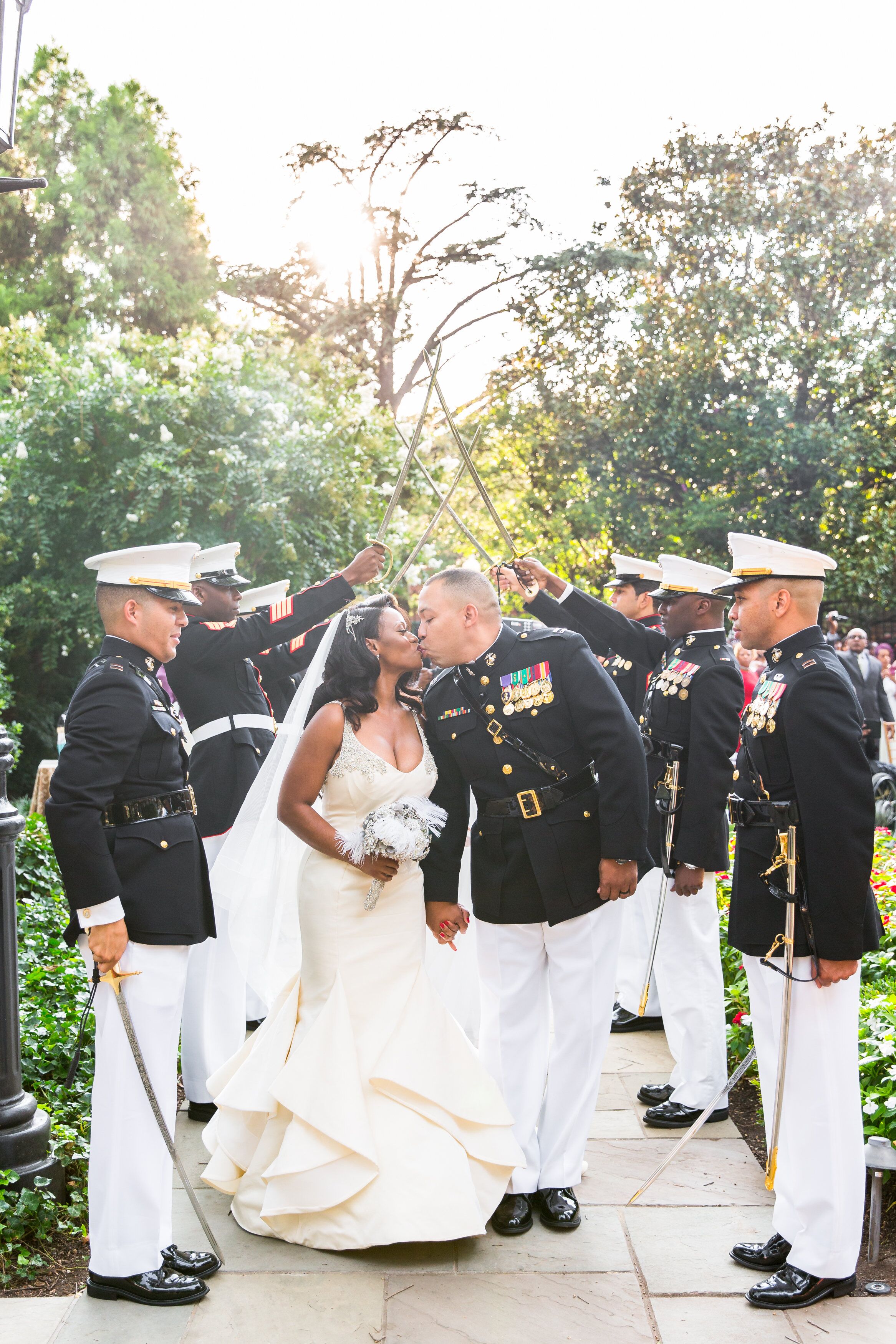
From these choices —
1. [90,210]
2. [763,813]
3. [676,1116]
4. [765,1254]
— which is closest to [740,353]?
[90,210]

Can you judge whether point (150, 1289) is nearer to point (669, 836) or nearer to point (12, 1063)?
point (12, 1063)

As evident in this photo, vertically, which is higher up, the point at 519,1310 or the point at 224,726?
the point at 224,726

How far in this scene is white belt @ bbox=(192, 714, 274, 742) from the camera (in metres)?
5.04

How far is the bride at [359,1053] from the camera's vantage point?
3381 mm

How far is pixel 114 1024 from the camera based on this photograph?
3227 millimetres

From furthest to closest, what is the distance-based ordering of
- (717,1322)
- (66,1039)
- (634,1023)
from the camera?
(634,1023) → (66,1039) → (717,1322)

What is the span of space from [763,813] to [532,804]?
0.76 meters

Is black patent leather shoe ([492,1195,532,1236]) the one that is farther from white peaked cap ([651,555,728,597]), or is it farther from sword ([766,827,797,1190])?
white peaked cap ([651,555,728,597])

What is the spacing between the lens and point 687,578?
4.93 m

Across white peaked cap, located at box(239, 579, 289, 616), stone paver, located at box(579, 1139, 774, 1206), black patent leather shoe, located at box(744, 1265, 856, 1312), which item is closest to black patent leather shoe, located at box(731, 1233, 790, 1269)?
black patent leather shoe, located at box(744, 1265, 856, 1312)

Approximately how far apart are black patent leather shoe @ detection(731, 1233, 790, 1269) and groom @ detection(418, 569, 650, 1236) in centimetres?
53

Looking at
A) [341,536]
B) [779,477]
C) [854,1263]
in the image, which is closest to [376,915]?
[854,1263]

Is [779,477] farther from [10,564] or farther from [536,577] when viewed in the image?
[536,577]

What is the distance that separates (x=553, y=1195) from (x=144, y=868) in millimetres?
1729
